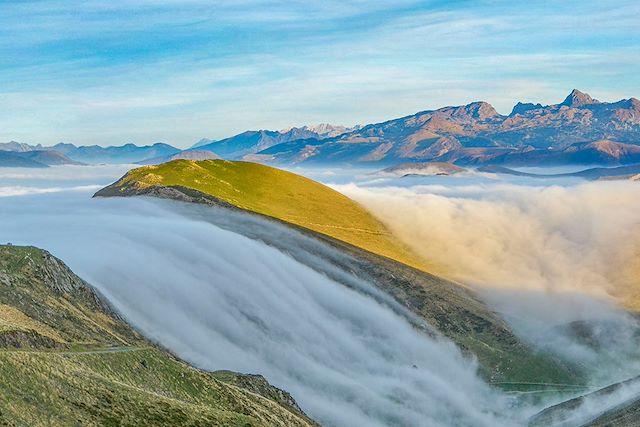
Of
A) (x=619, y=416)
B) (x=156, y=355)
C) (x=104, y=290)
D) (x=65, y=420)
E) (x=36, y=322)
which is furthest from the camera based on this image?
(x=104, y=290)

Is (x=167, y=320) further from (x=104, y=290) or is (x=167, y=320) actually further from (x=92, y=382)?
(x=92, y=382)

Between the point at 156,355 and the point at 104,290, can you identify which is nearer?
the point at 156,355

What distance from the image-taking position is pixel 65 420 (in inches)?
2635

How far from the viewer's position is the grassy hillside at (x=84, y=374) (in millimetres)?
69062

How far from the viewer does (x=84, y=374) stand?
253ft

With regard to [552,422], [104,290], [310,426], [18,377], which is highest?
[18,377]

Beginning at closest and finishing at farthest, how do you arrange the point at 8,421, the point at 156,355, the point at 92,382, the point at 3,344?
the point at 8,421 < the point at 92,382 < the point at 3,344 < the point at 156,355

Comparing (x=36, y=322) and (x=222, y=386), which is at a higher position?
(x=36, y=322)

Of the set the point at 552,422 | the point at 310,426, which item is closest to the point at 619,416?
the point at 552,422

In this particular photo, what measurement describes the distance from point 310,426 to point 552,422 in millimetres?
103925

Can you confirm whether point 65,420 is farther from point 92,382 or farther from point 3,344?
point 3,344

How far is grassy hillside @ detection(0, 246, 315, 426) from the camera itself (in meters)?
69.1

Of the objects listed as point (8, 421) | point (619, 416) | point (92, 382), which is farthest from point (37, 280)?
point (619, 416)

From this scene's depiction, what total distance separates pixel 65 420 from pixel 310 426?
56.9 metres
